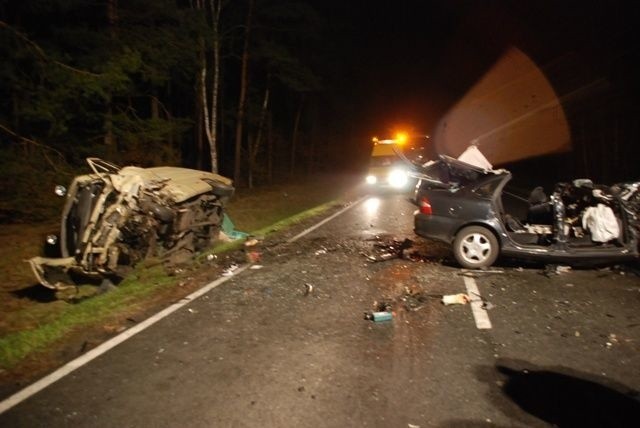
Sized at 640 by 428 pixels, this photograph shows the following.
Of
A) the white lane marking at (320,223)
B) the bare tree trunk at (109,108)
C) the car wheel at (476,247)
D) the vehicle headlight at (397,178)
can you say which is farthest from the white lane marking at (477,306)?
the vehicle headlight at (397,178)

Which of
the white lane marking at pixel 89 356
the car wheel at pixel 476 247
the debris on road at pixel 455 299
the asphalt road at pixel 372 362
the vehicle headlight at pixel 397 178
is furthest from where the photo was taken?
the vehicle headlight at pixel 397 178

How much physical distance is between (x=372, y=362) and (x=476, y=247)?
4.07 metres

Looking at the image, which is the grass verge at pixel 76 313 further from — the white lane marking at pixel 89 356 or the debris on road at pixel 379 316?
the debris on road at pixel 379 316

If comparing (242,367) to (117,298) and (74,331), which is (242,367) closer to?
(74,331)

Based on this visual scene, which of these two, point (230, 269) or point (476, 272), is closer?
point (476, 272)

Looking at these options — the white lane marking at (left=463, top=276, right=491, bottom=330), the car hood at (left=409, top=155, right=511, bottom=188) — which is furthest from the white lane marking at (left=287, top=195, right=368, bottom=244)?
the white lane marking at (left=463, top=276, right=491, bottom=330)

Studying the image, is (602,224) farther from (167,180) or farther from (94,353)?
(167,180)

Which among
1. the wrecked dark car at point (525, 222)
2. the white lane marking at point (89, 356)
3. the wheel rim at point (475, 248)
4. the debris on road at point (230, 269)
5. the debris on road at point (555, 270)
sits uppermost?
the wrecked dark car at point (525, 222)

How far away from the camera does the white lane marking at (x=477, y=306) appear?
5.78 metres

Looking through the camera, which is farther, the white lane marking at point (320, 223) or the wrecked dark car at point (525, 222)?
the white lane marking at point (320, 223)

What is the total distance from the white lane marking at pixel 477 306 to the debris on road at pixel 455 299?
0.08 metres

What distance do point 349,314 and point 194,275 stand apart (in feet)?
10.9

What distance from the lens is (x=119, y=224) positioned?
25.6 feet

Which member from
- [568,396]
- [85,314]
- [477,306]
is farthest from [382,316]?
[85,314]
